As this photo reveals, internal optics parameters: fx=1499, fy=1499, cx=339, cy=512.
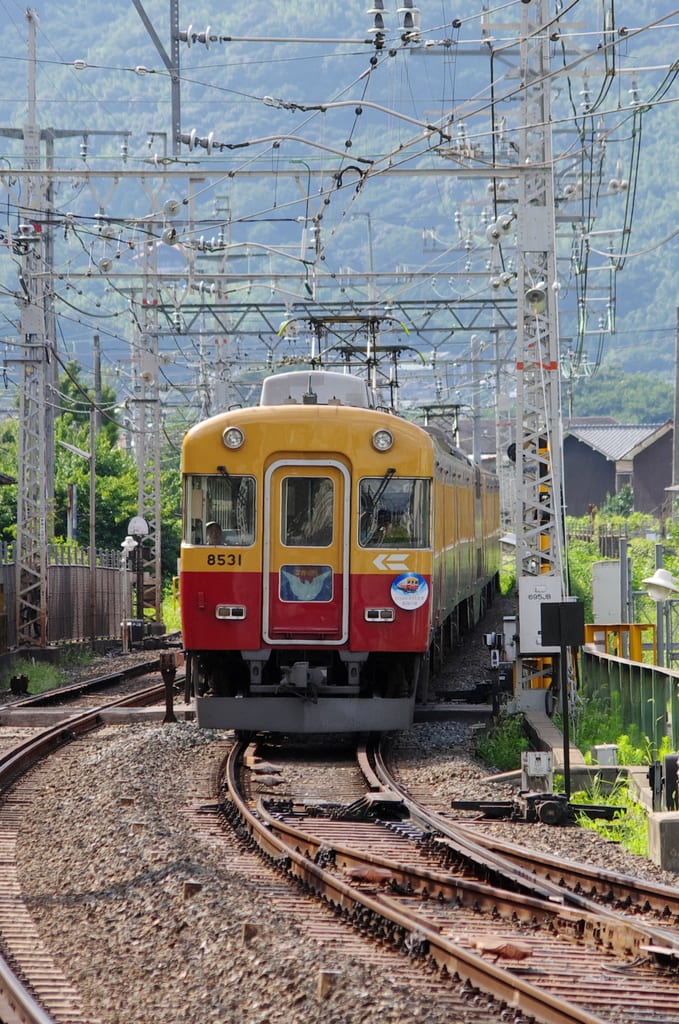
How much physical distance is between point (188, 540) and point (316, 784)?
2.42 metres

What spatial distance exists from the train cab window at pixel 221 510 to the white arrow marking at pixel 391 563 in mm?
1048

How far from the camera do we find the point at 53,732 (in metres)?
14.1

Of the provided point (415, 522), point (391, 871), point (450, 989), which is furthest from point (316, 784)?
point (450, 989)

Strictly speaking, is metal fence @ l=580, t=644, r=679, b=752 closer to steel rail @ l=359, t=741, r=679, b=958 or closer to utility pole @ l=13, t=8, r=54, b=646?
steel rail @ l=359, t=741, r=679, b=958

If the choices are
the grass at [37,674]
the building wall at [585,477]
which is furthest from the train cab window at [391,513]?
the building wall at [585,477]

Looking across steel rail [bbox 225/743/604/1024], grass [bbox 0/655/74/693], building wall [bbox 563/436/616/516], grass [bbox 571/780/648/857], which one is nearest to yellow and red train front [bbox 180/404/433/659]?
grass [bbox 571/780/648/857]

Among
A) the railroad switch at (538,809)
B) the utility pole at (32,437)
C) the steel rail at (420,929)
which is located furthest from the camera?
the utility pole at (32,437)

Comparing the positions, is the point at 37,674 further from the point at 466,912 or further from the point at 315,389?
the point at 466,912

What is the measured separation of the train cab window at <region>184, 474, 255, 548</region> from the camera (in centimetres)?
1227

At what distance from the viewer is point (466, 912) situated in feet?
23.4

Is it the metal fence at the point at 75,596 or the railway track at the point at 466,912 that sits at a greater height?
the metal fence at the point at 75,596

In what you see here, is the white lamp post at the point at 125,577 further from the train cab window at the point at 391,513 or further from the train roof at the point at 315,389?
the train cab window at the point at 391,513

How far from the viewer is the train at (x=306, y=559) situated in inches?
478

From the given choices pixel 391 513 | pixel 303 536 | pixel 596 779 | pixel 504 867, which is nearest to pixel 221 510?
pixel 303 536
